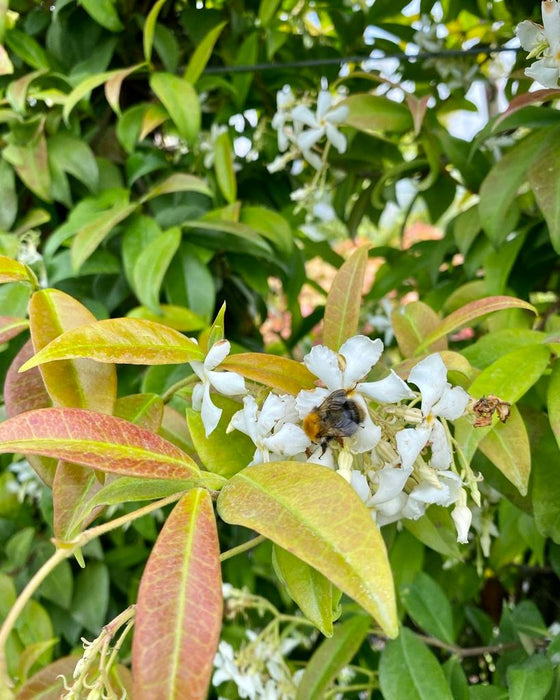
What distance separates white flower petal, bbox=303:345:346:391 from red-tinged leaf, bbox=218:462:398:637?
54 millimetres

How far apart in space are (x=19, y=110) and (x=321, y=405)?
59 cm

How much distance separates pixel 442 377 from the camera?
44 cm

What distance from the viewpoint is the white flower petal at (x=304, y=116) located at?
0.82 meters

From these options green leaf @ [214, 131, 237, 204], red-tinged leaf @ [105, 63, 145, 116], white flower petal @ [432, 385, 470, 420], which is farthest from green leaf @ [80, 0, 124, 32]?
white flower petal @ [432, 385, 470, 420]

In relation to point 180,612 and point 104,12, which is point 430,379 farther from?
point 104,12

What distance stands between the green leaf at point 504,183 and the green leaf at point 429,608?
1.12ft

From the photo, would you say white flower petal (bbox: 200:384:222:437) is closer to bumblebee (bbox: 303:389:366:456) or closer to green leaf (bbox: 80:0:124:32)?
bumblebee (bbox: 303:389:366:456)

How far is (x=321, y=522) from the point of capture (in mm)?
368

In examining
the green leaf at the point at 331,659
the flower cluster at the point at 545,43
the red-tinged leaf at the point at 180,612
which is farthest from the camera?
the green leaf at the point at 331,659

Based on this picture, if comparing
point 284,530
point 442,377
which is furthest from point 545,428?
point 284,530

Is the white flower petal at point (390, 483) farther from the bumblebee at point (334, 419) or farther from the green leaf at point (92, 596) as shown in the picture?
the green leaf at point (92, 596)

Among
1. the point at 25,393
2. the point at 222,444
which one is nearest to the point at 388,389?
the point at 222,444

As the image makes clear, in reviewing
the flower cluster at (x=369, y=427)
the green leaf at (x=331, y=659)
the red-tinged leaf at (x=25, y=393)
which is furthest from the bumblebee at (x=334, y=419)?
the green leaf at (x=331, y=659)

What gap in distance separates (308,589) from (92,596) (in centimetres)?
56
